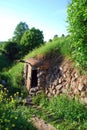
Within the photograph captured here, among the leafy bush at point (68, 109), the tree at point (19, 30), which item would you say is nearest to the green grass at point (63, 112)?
the leafy bush at point (68, 109)

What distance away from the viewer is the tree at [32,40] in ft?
89.8

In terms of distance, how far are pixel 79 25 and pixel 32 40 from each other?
51.8 feet

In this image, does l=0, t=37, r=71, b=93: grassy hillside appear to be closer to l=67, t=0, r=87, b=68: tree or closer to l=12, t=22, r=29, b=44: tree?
l=67, t=0, r=87, b=68: tree

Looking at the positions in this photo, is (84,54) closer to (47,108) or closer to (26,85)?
(47,108)

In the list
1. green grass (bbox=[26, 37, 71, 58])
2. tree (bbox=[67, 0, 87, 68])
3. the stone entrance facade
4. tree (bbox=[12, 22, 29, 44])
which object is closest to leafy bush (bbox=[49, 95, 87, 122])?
tree (bbox=[67, 0, 87, 68])

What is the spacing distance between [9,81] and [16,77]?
2.06ft

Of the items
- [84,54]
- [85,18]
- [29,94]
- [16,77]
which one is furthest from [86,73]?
[16,77]

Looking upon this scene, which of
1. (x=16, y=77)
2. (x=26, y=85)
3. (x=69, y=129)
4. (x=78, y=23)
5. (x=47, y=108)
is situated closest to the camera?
(x=69, y=129)

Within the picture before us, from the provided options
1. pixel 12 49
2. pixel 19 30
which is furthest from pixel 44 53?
pixel 19 30

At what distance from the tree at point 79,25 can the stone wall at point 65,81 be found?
5.56 ft

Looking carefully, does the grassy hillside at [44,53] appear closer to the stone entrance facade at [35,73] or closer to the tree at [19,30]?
the stone entrance facade at [35,73]

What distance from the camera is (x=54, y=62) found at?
16.3 meters

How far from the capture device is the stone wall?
→ 44.2 ft

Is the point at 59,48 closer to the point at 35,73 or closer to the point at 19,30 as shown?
the point at 35,73
